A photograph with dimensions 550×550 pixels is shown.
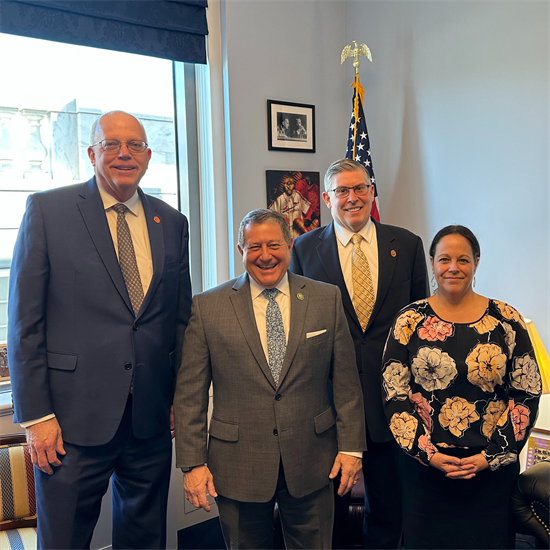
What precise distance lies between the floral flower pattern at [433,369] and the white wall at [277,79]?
1.54 m

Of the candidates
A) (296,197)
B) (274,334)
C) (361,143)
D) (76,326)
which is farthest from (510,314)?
(296,197)

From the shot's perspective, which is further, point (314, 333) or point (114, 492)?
point (114, 492)

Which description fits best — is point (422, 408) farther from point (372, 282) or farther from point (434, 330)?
point (372, 282)

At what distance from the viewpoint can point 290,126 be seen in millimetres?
3332

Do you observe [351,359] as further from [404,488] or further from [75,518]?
Answer: [75,518]

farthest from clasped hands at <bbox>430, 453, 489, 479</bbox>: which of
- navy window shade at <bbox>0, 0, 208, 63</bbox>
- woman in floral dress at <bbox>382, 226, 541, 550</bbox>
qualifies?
navy window shade at <bbox>0, 0, 208, 63</bbox>

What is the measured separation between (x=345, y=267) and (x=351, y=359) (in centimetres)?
47

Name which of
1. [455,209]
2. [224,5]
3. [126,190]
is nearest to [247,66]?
[224,5]

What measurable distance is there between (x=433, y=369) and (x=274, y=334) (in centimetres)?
55

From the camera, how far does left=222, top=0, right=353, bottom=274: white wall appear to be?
10.2 ft

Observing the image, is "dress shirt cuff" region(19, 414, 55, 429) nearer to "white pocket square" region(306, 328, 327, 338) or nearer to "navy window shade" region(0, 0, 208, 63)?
"white pocket square" region(306, 328, 327, 338)

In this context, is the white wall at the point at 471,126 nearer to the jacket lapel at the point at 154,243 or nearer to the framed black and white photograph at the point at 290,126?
the framed black and white photograph at the point at 290,126

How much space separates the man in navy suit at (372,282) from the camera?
2092 mm

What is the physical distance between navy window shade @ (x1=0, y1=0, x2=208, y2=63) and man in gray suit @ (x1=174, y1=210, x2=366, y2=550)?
156 centimetres
